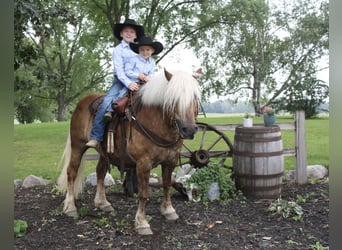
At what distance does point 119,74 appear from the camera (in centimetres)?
357

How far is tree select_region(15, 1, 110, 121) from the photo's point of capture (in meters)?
3.59

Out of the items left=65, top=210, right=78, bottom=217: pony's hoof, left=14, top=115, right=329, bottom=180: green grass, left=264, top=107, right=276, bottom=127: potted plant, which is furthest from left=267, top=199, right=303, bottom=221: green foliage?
left=14, top=115, right=329, bottom=180: green grass

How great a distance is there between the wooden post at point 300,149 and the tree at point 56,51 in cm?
344

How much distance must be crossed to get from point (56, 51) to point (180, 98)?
294cm

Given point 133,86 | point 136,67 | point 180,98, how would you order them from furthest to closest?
point 136,67 → point 133,86 → point 180,98

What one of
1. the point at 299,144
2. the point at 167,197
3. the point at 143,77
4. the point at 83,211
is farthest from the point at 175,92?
the point at 299,144

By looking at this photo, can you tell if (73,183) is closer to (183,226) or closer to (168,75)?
(183,226)

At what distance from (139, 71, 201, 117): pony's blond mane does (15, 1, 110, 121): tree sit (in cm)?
121

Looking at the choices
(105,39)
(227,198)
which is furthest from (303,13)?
(227,198)

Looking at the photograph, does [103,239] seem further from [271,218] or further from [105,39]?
[105,39]

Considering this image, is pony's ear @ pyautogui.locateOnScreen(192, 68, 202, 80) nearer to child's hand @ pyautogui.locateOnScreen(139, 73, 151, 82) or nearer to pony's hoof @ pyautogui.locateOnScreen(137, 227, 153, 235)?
child's hand @ pyautogui.locateOnScreen(139, 73, 151, 82)

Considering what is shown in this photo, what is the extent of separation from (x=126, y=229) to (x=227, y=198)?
1.55 metres

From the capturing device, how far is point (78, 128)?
4195mm

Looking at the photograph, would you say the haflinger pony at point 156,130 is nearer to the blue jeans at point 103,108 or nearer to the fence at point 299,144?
the blue jeans at point 103,108
